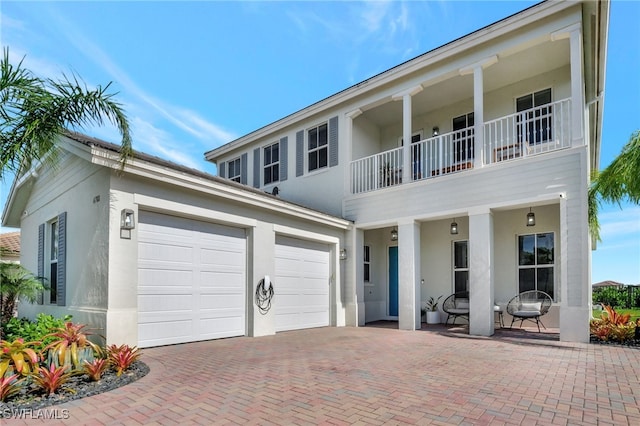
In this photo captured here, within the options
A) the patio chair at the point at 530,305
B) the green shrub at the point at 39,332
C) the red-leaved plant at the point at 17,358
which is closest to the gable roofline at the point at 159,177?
the green shrub at the point at 39,332

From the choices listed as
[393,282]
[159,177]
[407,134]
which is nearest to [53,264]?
[159,177]

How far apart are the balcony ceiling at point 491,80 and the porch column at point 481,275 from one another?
399 centimetres

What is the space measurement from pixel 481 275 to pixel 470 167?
2906 mm

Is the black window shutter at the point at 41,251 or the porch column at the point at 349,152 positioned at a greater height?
the porch column at the point at 349,152

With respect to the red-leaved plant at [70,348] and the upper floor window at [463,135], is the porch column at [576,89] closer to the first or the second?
the upper floor window at [463,135]

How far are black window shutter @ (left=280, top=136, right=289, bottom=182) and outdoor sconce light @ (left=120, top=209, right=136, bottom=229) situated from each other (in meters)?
7.64

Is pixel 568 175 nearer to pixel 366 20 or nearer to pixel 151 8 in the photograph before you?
pixel 366 20

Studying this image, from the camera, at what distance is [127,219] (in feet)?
21.5

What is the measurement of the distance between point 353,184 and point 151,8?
7.02 m

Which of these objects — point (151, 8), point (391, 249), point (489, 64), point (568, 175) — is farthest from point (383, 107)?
point (151, 8)

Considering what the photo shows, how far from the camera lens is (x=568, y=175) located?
27.0ft

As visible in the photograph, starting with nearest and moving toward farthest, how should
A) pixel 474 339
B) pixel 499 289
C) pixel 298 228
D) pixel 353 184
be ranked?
1. pixel 474 339
2. pixel 298 228
3. pixel 499 289
4. pixel 353 184

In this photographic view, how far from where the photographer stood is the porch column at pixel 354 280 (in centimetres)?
1151

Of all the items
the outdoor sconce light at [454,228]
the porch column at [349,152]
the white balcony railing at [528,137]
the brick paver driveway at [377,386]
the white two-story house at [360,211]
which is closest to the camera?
the brick paver driveway at [377,386]
